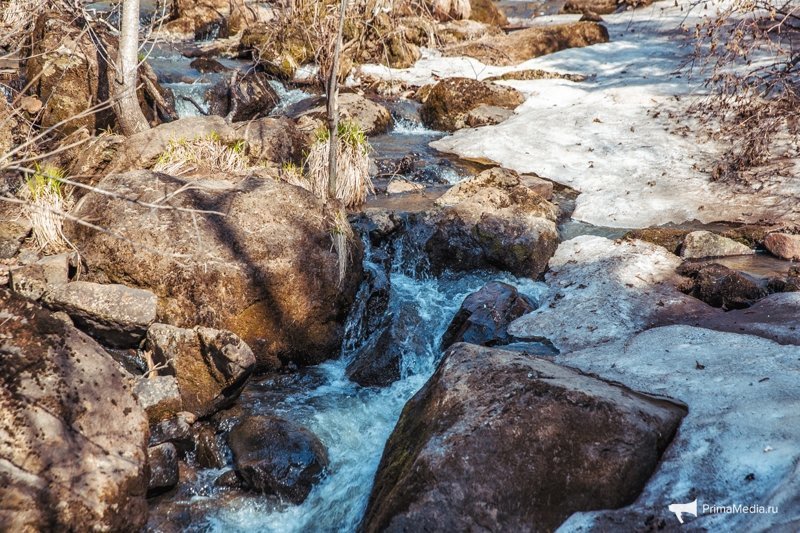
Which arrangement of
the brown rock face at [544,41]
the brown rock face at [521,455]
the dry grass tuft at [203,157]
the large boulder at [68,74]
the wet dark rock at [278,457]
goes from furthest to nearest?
the brown rock face at [544,41] → the large boulder at [68,74] → the dry grass tuft at [203,157] → the wet dark rock at [278,457] → the brown rock face at [521,455]

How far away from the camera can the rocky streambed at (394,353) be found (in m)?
3.26

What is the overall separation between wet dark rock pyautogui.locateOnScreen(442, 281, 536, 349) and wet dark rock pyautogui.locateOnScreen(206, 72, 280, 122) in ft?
24.3

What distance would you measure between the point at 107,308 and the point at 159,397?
1103 mm

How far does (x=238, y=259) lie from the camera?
232 inches

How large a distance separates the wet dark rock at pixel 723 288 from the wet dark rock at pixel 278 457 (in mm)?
4518

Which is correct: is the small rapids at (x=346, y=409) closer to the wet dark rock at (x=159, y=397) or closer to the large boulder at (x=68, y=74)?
the wet dark rock at (x=159, y=397)

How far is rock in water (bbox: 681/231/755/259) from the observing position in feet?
24.8

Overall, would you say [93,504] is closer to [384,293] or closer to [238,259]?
[238,259]

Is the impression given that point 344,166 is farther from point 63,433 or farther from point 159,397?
point 63,433

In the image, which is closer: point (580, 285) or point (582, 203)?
point (580, 285)

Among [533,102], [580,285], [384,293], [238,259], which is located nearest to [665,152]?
[533,102]

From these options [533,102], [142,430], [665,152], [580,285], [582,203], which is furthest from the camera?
[533,102]

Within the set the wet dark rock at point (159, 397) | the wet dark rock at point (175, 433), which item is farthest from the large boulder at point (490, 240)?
the wet dark rock at point (175, 433)

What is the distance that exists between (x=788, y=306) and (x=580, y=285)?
2.17m
